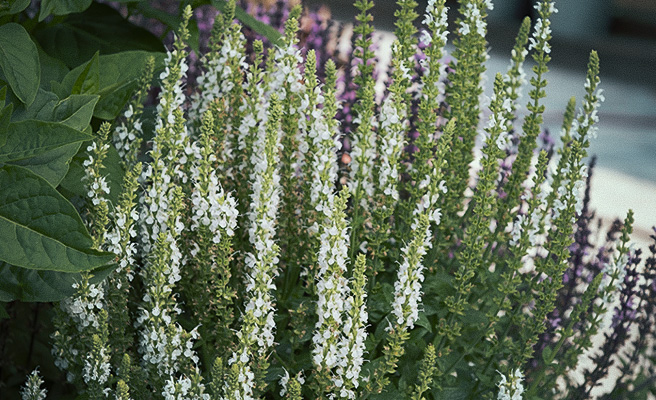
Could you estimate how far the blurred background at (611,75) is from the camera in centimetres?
554

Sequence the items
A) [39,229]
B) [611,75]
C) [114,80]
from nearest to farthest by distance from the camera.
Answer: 1. [39,229]
2. [114,80]
3. [611,75]

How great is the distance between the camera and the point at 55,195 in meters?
1.35

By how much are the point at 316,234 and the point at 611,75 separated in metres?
8.81

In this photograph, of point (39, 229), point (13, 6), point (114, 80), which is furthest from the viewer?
point (114, 80)

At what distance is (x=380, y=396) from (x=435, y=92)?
2.16 feet

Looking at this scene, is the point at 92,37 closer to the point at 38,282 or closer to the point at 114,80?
the point at 114,80

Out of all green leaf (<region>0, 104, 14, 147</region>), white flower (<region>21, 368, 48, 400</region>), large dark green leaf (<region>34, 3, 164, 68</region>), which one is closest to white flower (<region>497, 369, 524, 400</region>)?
white flower (<region>21, 368, 48, 400</region>)

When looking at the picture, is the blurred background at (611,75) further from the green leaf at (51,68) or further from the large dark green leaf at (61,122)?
the large dark green leaf at (61,122)

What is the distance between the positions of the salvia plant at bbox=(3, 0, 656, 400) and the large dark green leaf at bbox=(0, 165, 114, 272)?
4cm

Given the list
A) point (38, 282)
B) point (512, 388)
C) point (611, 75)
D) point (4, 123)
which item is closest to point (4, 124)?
point (4, 123)

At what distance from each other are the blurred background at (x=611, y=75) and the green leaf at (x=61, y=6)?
12.5ft

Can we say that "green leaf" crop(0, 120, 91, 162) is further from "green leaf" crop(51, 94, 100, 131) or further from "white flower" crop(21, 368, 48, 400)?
"white flower" crop(21, 368, 48, 400)

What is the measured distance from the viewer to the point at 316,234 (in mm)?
1546

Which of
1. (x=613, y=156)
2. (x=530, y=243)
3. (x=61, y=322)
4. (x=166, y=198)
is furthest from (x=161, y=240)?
(x=613, y=156)
